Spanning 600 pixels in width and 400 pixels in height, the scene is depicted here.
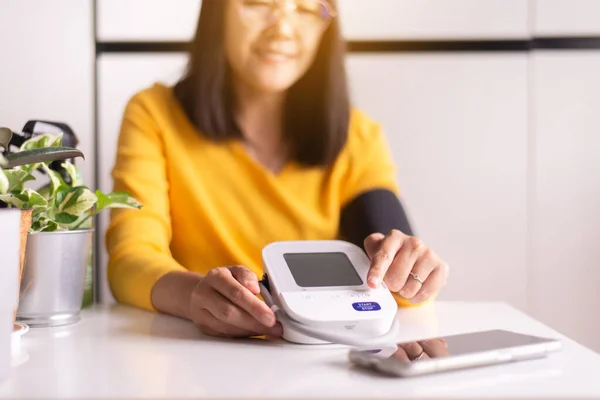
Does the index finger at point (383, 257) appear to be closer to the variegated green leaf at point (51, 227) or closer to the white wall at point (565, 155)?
the variegated green leaf at point (51, 227)

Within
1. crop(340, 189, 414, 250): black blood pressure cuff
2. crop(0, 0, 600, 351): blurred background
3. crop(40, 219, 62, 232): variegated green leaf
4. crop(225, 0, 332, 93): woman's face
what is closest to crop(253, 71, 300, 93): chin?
crop(225, 0, 332, 93): woman's face

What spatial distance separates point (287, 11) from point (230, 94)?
6.6 inches

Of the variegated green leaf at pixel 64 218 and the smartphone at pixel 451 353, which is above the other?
the variegated green leaf at pixel 64 218

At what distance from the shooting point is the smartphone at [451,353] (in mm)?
446

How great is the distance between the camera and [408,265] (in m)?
0.68

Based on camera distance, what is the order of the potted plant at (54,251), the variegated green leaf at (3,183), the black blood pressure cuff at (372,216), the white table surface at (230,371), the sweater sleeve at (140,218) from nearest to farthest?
the white table surface at (230,371)
the variegated green leaf at (3,183)
the potted plant at (54,251)
the sweater sleeve at (140,218)
the black blood pressure cuff at (372,216)

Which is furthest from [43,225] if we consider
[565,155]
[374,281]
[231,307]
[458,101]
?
[565,155]

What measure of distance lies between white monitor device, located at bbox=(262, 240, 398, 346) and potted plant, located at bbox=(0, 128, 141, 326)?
215mm

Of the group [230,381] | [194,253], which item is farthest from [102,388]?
[194,253]

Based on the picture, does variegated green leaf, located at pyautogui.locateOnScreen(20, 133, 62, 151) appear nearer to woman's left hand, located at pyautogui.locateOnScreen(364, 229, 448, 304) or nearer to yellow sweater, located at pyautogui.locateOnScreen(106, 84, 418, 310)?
yellow sweater, located at pyautogui.locateOnScreen(106, 84, 418, 310)

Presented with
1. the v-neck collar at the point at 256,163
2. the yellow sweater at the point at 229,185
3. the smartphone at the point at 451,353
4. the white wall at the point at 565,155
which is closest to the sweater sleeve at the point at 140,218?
the yellow sweater at the point at 229,185

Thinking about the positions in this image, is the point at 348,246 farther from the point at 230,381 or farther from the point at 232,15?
the point at 232,15

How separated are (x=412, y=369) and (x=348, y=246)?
246 millimetres

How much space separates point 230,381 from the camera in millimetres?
446
